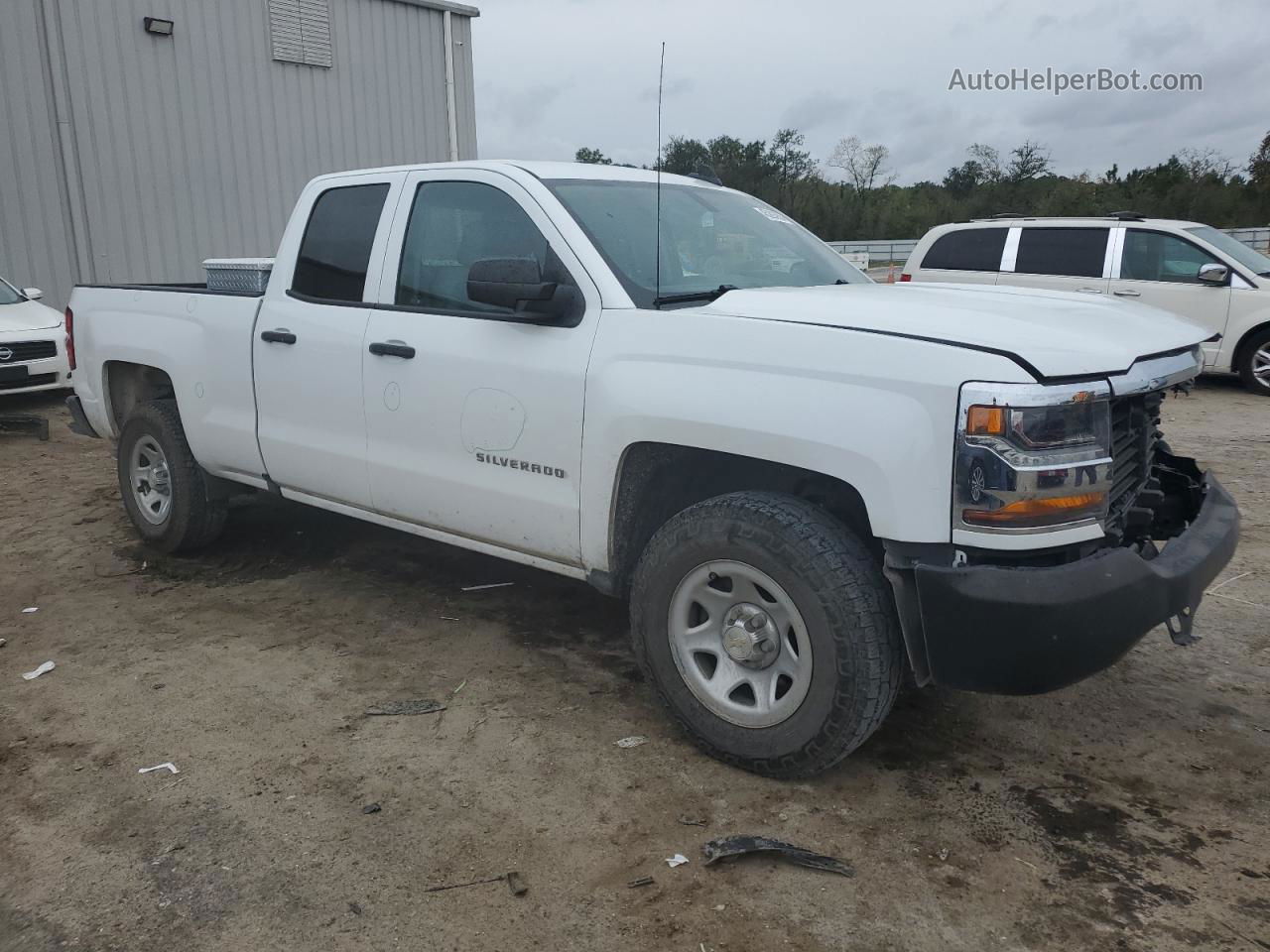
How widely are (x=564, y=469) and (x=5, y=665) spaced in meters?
2.49

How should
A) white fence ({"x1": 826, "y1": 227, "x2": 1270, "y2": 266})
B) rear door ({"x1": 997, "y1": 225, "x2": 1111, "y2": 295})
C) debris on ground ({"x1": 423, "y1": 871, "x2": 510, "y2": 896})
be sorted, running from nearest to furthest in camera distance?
debris on ground ({"x1": 423, "y1": 871, "x2": 510, "y2": 896})
rear door ({"x1": 997, "y1": 225, "x2": 1111, "y2": 295})
white fence ({"x1": 826, "y1": 227, "x2": 1270, "y2": 266})

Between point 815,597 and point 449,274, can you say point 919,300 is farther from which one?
point 449,274

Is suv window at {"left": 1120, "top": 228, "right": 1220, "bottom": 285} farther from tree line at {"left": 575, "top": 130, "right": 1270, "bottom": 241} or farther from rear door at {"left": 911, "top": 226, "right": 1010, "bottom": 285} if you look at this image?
tree line at {"left": 575, "top": 130, "right": 1270, "bottom": 241}

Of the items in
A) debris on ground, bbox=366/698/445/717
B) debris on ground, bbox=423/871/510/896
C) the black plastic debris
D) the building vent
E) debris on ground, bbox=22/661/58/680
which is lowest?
the black plastic debris

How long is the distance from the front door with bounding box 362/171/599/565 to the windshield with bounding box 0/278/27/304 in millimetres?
7983

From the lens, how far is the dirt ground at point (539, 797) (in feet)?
8.20

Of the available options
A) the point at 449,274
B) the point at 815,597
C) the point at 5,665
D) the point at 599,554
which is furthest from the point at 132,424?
the point at 815,597

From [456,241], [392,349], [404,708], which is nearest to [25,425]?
[392,349]

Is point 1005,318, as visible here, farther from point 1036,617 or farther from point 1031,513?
point 1036,617

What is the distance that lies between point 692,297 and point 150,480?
345cm

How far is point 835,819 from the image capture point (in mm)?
2922

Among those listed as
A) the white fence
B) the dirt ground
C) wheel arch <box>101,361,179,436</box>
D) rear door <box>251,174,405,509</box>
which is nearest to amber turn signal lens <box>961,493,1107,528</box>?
the dirt ground

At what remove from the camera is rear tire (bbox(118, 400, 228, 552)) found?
5102 mm

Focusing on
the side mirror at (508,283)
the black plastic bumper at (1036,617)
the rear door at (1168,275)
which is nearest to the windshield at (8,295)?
the side mirror at (508,283)
